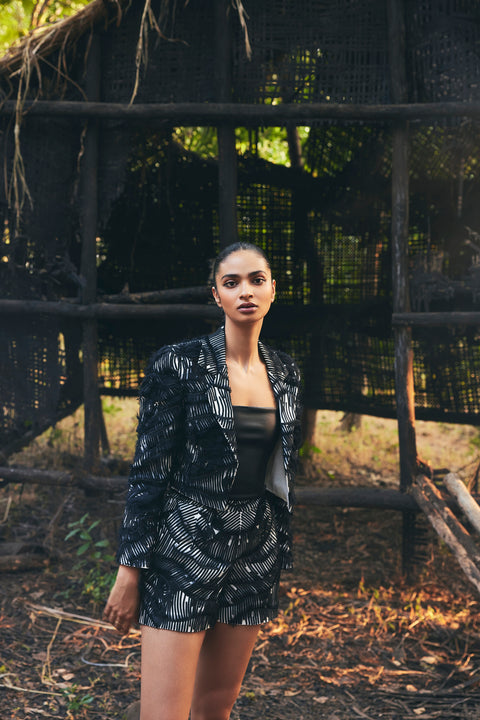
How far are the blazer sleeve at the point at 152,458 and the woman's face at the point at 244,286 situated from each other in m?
0.25

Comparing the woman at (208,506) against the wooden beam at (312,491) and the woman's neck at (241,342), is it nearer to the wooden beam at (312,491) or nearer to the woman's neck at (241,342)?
the woman's neck at (241,342)

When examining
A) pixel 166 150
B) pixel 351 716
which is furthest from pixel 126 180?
pixel 351 716

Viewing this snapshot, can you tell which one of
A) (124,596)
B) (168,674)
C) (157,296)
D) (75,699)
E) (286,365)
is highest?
(157,296)

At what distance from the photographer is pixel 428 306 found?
4445 millimetres

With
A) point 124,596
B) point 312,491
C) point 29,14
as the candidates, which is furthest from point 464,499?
point 29,14

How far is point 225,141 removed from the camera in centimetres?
437

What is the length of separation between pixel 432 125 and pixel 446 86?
0.24 metres

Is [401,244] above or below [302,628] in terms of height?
Result: above

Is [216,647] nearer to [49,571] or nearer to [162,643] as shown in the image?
[162,643]

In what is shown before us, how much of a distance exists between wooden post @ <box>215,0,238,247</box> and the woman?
2208mm

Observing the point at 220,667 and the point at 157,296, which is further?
the point at 157,296

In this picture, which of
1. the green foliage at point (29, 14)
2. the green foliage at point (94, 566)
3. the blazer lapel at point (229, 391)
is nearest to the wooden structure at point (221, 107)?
the green foliage at point (94, 566)

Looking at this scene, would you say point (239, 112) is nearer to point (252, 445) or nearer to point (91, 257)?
point (91, 257)

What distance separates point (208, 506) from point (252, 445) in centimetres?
24
